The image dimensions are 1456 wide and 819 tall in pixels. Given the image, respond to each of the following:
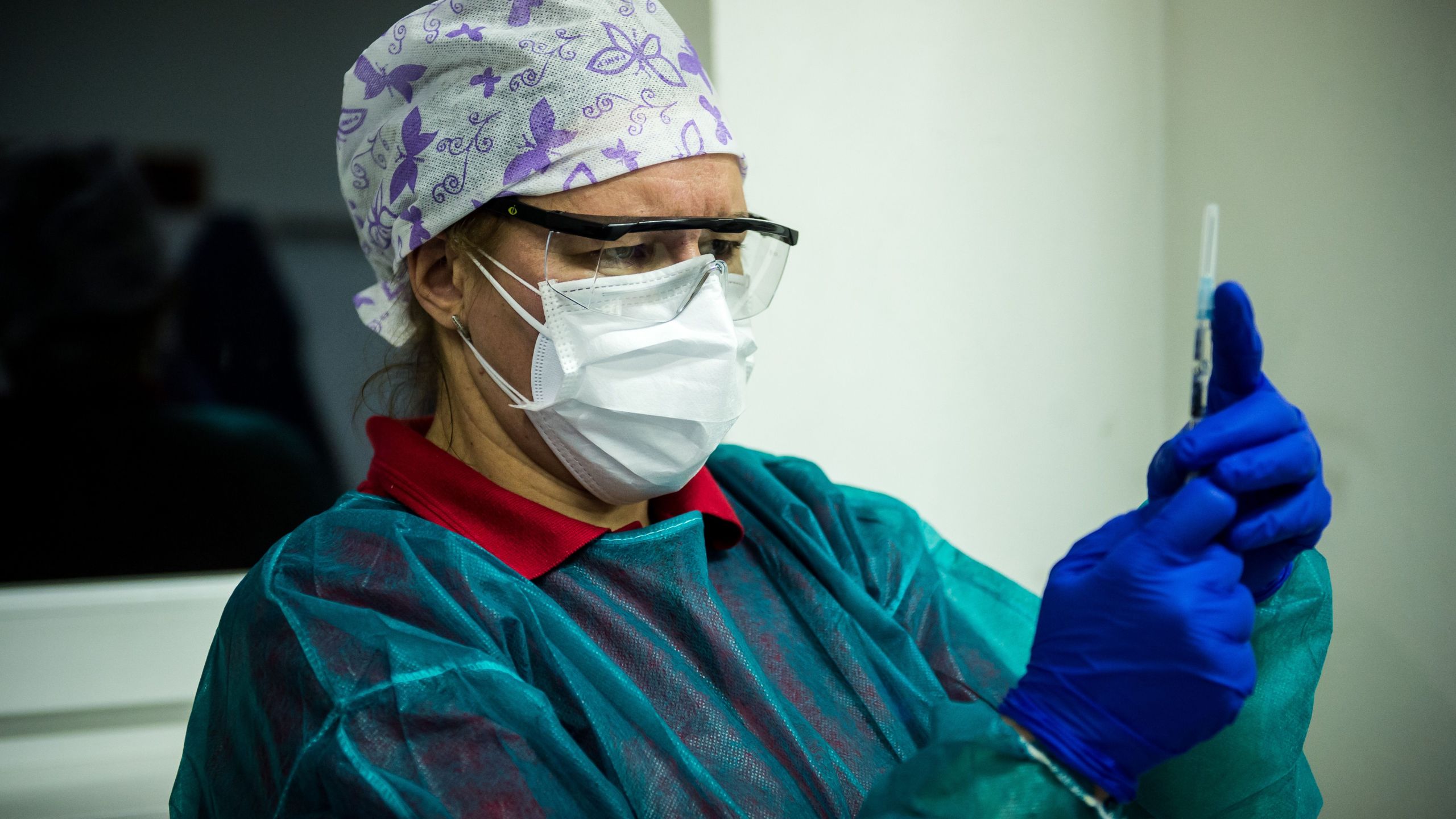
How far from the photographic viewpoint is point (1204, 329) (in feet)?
2.73

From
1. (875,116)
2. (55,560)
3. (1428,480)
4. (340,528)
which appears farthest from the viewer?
(875,116)

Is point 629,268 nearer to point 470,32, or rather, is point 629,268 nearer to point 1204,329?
point 470,32

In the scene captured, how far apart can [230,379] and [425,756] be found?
109cm

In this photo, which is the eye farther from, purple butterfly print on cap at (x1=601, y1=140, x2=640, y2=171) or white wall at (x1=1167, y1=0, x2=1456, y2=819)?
white wall at (x1=1167, y1=0, x2=1456, y2=819)

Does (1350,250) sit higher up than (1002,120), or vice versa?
(1002,120)

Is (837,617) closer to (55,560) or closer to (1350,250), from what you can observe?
(1350,250)

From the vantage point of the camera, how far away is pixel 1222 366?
29.9 inches

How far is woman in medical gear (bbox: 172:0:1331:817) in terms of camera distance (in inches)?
28.0

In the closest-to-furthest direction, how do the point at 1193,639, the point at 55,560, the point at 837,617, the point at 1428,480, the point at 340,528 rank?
the point at 1193,639, the point at 340,528, the point at 837,617, the point at 1428,480, the point at 55,560

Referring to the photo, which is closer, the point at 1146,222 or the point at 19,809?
the point at 19,809

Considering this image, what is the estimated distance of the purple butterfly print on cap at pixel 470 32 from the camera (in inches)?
37.0

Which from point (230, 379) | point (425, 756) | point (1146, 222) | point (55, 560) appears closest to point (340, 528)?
point (425, 756)

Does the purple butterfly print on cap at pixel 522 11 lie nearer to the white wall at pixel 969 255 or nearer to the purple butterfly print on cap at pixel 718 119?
the purple butterfly print on cap at pixel 718 119

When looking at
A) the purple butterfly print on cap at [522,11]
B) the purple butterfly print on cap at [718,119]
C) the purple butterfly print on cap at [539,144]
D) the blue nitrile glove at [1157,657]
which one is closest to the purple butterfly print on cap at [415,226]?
the purple butterfly print on cap at [539,144]
